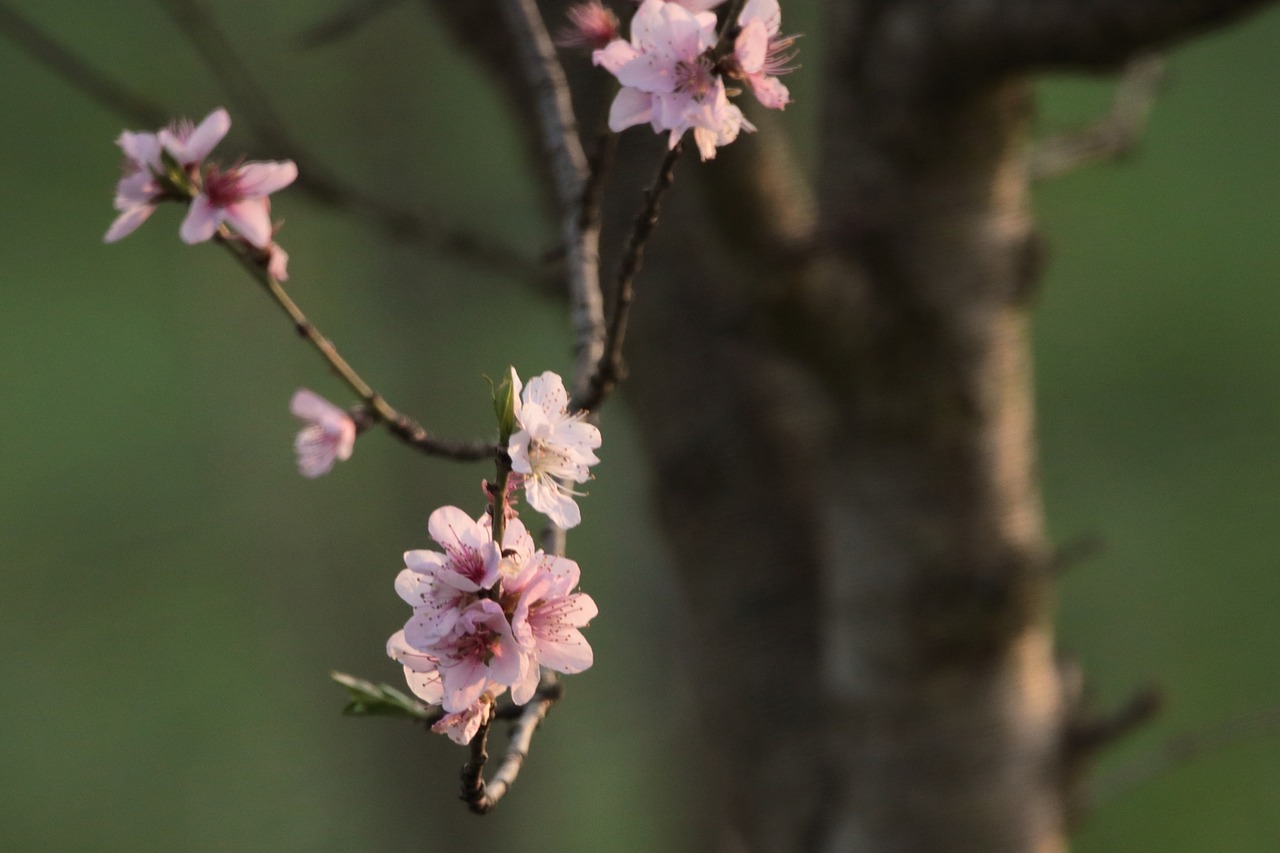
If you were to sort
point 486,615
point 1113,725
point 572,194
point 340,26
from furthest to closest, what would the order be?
point 1113,725 < point 340,26 < point 572,194 < point 486,615

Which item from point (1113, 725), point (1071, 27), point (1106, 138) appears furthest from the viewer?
point (1106, 138)

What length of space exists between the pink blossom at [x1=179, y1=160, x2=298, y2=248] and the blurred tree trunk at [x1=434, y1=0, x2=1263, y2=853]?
18.7 inches

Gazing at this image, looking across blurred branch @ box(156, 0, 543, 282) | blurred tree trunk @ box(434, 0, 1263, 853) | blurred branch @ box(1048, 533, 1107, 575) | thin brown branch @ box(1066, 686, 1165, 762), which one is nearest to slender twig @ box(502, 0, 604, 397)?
blurred tree trunk @ box(434, 0, 1263, 853)

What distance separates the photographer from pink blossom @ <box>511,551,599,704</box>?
342 mm

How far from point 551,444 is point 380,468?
4883 millimetres

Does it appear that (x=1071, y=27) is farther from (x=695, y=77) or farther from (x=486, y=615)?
(x=486, y=615)

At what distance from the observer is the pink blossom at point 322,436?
17.9 inches

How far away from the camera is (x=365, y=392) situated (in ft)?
1.34

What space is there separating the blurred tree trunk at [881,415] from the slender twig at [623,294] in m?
0.45

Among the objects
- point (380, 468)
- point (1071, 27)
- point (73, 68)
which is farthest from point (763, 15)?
point (380, 468)

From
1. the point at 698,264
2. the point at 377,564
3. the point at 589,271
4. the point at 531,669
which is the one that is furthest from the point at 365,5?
the point at 377,564

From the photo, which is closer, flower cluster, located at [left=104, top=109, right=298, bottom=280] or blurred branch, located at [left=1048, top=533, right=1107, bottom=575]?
flower cluster, located at [left=104, top=109, right=298, bottom=280]

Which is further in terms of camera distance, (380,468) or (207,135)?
(380,468)

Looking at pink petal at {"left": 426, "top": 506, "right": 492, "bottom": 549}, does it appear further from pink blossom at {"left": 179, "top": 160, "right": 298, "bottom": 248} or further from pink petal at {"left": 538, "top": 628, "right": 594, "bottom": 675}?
pink blossom at {"left": 179, "top": 160, "right": 298, "bottom": 248}
